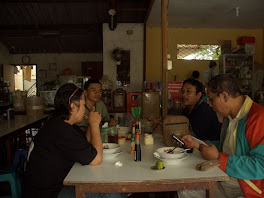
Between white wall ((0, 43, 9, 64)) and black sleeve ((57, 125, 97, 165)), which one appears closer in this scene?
black sleeve ((57, 125, 97, 165))

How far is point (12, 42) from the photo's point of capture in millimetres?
9375

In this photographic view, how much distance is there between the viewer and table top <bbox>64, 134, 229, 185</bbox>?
158cm

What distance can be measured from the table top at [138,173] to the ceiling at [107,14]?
165 inches

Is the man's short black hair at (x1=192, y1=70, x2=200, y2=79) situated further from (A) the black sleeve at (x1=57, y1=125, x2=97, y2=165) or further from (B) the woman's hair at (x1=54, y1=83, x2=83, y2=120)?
(A) the black sleeve at (x1=57, y1=125, x2=97, y2=165)

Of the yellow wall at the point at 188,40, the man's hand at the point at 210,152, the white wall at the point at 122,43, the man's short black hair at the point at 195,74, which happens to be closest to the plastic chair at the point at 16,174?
the man's hand at the point at 210,152

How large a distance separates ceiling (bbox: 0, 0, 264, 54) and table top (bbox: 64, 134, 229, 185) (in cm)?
420

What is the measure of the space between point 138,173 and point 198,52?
6.83m

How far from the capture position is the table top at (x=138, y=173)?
1.58m

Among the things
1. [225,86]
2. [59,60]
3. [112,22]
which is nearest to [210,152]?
[225,86]

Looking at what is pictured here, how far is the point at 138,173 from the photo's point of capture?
1686mm

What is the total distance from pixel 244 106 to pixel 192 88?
1232 mm

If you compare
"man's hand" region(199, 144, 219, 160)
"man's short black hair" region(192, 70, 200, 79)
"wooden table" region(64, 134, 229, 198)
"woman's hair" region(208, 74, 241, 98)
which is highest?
"man's short black hair" region(192, 70, 200, 79)

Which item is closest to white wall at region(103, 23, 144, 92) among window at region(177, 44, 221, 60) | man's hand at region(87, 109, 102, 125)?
window at region(177, 44, 221, 60)

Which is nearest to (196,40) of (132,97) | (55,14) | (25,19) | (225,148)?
(132,97)
